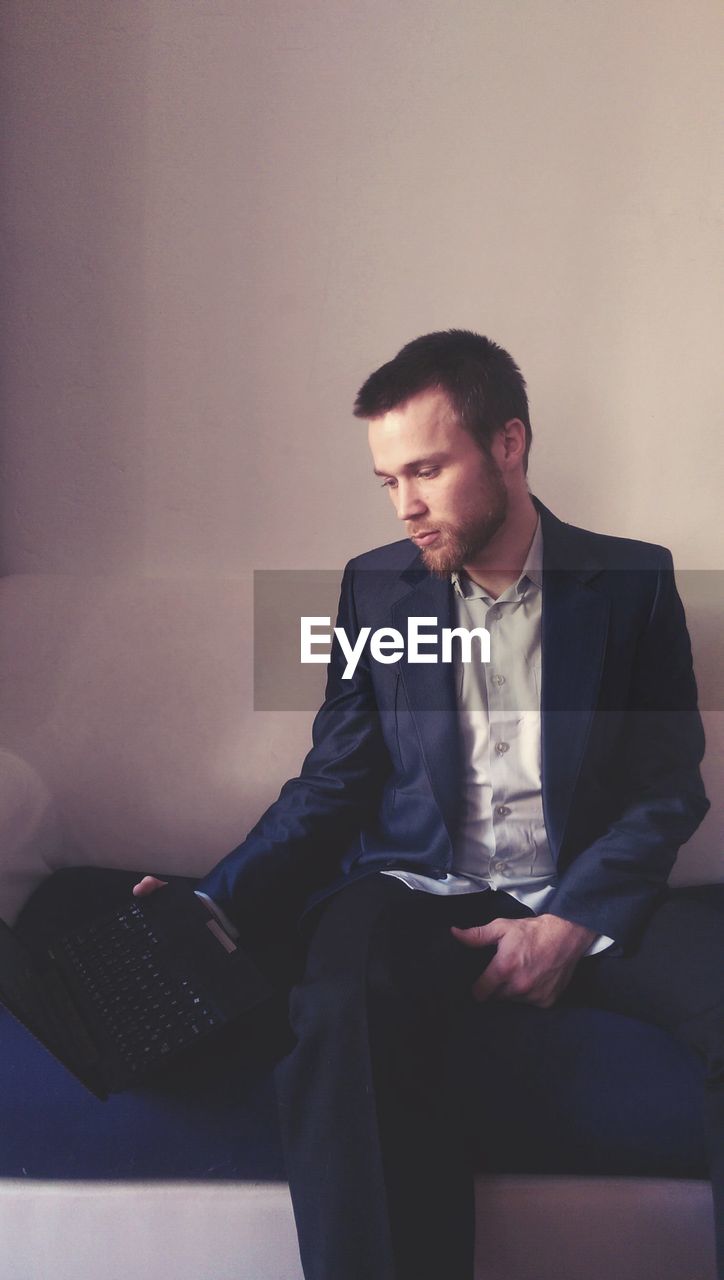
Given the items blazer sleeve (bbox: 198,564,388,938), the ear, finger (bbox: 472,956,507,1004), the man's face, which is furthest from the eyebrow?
finger (bbox: 472,956,507,1004)

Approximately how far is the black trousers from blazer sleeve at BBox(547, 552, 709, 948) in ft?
0.20

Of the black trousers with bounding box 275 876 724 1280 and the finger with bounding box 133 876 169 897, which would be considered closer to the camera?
the black trousers with bounding box 275 876 724 1280

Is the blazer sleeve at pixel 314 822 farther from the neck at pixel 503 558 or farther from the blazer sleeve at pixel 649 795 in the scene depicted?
the blazer sleeve at pixel 649 795

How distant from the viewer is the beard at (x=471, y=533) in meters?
1.34

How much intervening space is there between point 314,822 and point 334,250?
1.08m

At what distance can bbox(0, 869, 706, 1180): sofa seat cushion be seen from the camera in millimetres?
1062

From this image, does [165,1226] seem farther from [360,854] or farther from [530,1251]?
[360,854]

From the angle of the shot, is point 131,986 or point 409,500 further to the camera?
point 409,500

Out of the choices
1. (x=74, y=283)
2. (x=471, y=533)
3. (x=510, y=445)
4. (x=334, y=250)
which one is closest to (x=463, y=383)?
(x=510, y=445)

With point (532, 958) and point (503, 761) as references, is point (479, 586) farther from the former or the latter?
point (532, 958)

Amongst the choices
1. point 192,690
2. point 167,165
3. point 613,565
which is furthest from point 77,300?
point 613,565

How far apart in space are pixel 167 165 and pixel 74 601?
88 centimetres

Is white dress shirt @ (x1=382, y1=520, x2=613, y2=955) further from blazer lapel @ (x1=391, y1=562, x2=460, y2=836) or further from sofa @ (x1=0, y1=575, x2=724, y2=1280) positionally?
sofa @ (x1=0, y1=575, x2=724, y2=1280)

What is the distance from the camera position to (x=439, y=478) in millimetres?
1316
